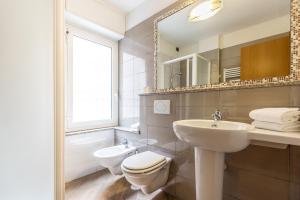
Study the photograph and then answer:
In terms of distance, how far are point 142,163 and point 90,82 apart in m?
1.44

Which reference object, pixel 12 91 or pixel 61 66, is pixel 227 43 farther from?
pixel 12 91

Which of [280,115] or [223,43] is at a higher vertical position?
[223,43]

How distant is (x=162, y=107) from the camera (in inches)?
70.7

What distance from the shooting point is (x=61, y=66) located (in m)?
0.63

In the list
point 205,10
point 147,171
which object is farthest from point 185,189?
point 205,10

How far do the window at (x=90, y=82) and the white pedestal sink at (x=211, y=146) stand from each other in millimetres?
1547

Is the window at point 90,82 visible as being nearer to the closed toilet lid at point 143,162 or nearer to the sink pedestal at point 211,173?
the closed toilet lid at point 143,162

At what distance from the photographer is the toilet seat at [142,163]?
4.52 feet

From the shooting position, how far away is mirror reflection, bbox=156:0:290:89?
1.14 m

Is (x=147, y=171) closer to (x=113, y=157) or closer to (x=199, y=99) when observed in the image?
(x=113, y=157)

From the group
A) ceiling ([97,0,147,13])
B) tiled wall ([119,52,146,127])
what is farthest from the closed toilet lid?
ceiling ([97,0,147,13])

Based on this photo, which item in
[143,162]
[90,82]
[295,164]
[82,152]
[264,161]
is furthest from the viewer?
[90,82]

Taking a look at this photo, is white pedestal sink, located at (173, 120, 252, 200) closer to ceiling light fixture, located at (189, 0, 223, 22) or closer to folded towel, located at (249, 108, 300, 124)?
folded towel, located at (249, 108, 300, 124)

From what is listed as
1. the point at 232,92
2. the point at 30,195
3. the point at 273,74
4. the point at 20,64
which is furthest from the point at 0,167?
the point at 273,74
